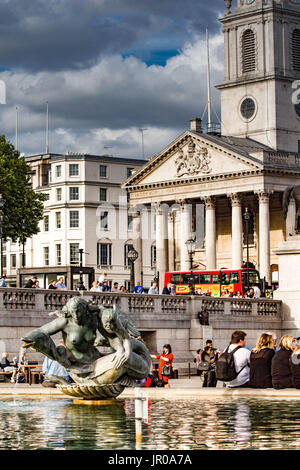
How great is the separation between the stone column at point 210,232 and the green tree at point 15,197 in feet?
64.3

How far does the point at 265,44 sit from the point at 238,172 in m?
17.0

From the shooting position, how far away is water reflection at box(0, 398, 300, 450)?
1554 cm

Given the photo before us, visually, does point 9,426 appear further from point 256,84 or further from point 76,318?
point 256,84

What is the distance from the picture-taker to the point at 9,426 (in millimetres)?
17781

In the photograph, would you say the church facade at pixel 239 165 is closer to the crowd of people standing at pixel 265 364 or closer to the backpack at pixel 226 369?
the crowd of people standing at pixel 265 364

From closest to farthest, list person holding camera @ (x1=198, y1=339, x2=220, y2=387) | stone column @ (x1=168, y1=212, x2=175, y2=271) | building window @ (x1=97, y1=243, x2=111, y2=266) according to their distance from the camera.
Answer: person holding camera @ (x1=198, y1=339, x2=220, y2=387)
stone column @ (x1=168, y1=212, x2=175, y2=271)
building window @ (x1=97, y1=243, x2=111, y2=266)

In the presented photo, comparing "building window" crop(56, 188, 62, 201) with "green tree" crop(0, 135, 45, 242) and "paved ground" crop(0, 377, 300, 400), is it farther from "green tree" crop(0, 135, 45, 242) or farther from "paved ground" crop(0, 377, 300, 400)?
"paved ground" crop(0, 377, 300, 400)

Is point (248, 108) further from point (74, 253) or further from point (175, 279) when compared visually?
point (175, 279)

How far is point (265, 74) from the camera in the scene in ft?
348

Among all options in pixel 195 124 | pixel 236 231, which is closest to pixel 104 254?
pixel 195 124

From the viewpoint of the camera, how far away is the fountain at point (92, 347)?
1952cm

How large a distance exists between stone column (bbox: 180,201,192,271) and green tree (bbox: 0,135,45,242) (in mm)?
21103

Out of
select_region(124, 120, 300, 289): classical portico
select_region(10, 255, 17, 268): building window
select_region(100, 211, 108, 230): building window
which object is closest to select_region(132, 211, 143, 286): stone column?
select_region(124, 120, 300, 289): classical portico
